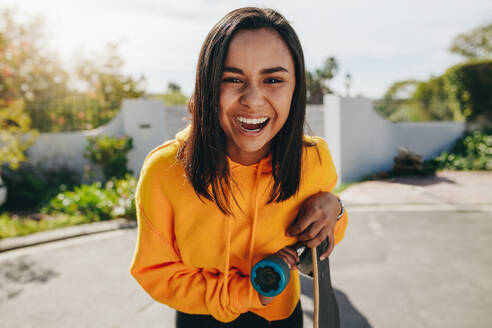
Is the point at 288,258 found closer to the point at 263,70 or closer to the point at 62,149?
the point at 263,70

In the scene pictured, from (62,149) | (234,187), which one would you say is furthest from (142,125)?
(234,187)

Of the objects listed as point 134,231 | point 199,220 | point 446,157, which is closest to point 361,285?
point 199,220

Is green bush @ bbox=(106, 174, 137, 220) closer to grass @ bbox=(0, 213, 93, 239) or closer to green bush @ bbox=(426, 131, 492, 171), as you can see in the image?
grass @ bbox=(0, 213, 93, 239)

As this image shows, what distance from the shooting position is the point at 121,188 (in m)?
6.10

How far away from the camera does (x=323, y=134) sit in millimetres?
8523

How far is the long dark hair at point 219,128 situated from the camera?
3.54 ft

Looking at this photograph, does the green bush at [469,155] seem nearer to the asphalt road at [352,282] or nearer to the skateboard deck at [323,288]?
the asphalt road at [352,282]

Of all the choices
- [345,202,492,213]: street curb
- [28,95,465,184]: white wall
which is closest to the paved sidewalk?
[345,202,492,213]: street curb

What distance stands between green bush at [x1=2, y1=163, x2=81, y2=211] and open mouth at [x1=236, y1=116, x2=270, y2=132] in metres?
6.29

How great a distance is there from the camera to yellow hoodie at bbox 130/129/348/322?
1184mm

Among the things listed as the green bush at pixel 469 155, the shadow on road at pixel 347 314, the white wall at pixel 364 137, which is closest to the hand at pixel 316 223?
the shadow on road at pixel 347 314

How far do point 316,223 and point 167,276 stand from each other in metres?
0.59

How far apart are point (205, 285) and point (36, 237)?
437cm

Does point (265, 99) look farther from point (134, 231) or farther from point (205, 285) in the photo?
point (134, 231)
